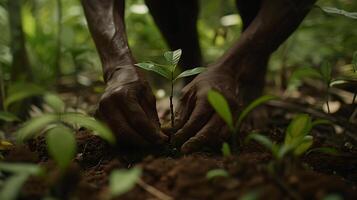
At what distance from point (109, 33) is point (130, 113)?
37 cm

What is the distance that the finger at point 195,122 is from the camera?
1.54m

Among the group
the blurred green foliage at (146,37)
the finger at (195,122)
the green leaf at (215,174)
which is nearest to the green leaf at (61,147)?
the green leaf at (215,174)

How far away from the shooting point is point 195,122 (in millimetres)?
1543

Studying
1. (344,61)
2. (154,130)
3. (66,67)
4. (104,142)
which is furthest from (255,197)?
(66,67)

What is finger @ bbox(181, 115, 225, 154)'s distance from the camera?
4.96ft

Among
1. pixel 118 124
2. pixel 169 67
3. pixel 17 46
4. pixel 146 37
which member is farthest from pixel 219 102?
pixel 146 37

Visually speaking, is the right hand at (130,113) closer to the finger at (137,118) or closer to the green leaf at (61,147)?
the finger at (137,118)

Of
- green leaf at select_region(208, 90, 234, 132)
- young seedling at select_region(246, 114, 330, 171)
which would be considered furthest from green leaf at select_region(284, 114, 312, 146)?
green leaf at select_region(208, 90, 234, 132)

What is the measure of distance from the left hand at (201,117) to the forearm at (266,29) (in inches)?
7.2

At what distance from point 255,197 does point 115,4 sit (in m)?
1.12

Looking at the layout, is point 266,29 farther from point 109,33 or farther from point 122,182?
point 122,182

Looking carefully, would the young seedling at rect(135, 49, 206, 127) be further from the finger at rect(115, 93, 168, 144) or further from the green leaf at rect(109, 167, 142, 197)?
the green leaf at rect(109, 167, 142, 197)

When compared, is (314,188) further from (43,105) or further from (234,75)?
(43,105)

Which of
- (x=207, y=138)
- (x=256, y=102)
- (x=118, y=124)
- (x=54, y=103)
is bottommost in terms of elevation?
(x=207, y=138)
